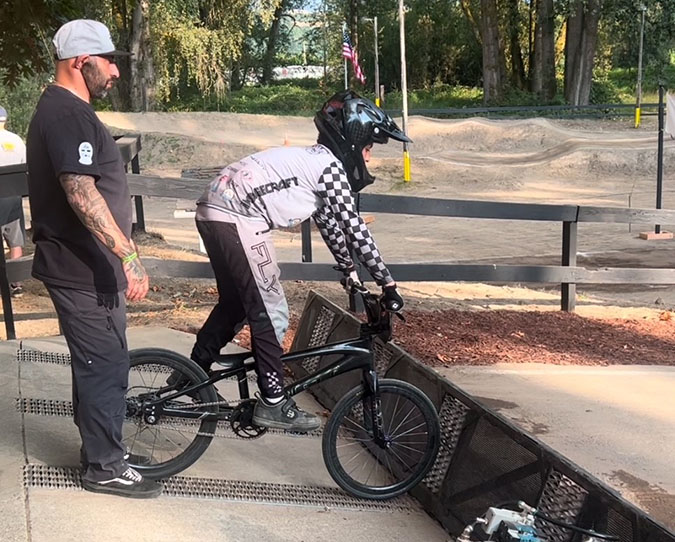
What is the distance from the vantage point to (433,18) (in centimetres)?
5219

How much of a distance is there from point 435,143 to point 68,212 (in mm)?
27980

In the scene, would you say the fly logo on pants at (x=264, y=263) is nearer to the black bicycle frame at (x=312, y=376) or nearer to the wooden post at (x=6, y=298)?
the black bicycle frame at (x=312, y=376)

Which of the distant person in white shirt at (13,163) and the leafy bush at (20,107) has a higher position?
the leafy bush at (20,107)

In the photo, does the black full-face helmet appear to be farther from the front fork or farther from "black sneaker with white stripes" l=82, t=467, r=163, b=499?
"black sneaker with white stripes" l=82, t=467, r=163, b=499

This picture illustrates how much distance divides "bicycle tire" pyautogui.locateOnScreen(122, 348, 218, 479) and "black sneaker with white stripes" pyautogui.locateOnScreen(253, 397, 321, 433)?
0.21m

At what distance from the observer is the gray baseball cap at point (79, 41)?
9.95ft

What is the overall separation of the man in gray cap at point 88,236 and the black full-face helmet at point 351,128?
3.25ft

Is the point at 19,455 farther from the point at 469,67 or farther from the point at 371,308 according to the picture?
the point at 469,67

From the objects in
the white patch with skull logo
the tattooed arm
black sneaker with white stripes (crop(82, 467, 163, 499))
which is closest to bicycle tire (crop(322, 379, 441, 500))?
black sneaker with white stripes (crop(82, 467, 163, 499))

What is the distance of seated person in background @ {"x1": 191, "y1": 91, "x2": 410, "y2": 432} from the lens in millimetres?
3566

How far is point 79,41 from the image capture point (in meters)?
3.03

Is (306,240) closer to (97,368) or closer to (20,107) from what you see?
(97,368)

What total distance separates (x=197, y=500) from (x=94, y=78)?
5.80 ft

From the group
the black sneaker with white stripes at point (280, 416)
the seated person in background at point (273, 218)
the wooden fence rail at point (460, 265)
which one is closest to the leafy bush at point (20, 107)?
the wooden fence rail at point (460, 265)
